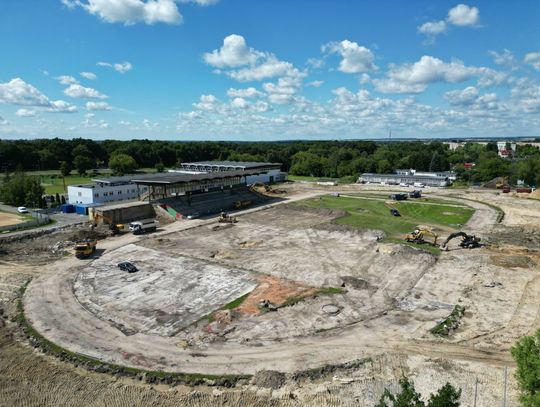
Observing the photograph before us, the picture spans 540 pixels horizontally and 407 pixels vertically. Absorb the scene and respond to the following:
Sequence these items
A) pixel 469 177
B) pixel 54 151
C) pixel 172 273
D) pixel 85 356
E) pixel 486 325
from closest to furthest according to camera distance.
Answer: pixel 85 356, pixel 486 325, pixel 172 273, pixel 469 177, pixel 54 151

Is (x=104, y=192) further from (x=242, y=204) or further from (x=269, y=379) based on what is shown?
(x=269, y=379)

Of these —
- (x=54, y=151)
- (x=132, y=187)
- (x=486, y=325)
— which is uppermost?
(x=54, y=151)

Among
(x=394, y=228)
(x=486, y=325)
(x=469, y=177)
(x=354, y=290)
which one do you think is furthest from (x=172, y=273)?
(x=469, y=177)

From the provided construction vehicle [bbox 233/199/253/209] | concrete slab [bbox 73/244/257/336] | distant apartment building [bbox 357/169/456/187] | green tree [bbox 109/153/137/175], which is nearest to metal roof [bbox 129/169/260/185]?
construction vehicle [bbox 233/199/253/209]

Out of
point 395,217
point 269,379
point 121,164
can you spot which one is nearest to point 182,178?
point 395,217

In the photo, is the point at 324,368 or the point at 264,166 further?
the point at 264,166

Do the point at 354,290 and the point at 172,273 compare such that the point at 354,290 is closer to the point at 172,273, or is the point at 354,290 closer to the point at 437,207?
the point at 172,273

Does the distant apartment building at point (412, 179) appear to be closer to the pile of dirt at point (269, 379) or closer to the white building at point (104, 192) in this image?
the white building at point (104, 192)
